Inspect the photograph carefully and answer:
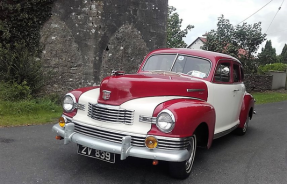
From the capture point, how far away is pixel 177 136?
3.22 meters

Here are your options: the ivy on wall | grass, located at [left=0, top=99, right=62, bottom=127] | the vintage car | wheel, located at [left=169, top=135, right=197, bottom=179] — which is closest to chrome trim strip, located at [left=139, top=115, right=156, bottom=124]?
the vintage car

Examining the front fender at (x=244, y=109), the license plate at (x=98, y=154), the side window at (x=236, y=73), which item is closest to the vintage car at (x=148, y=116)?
the license plate at (x=98, y=154)

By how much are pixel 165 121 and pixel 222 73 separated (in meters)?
2.21

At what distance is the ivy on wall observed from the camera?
7.91m

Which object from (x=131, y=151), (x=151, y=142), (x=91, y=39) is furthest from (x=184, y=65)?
(x=91, y=39)

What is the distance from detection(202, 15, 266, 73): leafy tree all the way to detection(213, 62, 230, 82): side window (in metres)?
10.9

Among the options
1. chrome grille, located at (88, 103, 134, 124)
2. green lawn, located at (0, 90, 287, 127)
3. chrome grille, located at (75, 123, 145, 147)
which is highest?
chrome grille, located at (88, 103, 134, 124)

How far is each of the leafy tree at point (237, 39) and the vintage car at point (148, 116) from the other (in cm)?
1189

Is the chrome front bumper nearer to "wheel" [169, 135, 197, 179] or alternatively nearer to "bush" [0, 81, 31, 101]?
"wheel" [169, 135, 197, 179]

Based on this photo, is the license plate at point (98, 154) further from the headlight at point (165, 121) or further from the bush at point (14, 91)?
the bush at point (14, 91)

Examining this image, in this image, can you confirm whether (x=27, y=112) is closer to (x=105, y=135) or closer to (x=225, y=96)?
(x=105, y=135)

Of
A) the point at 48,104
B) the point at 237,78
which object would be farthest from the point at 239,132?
the point at 48,104

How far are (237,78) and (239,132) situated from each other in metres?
1.37

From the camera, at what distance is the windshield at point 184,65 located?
15.2 ft
